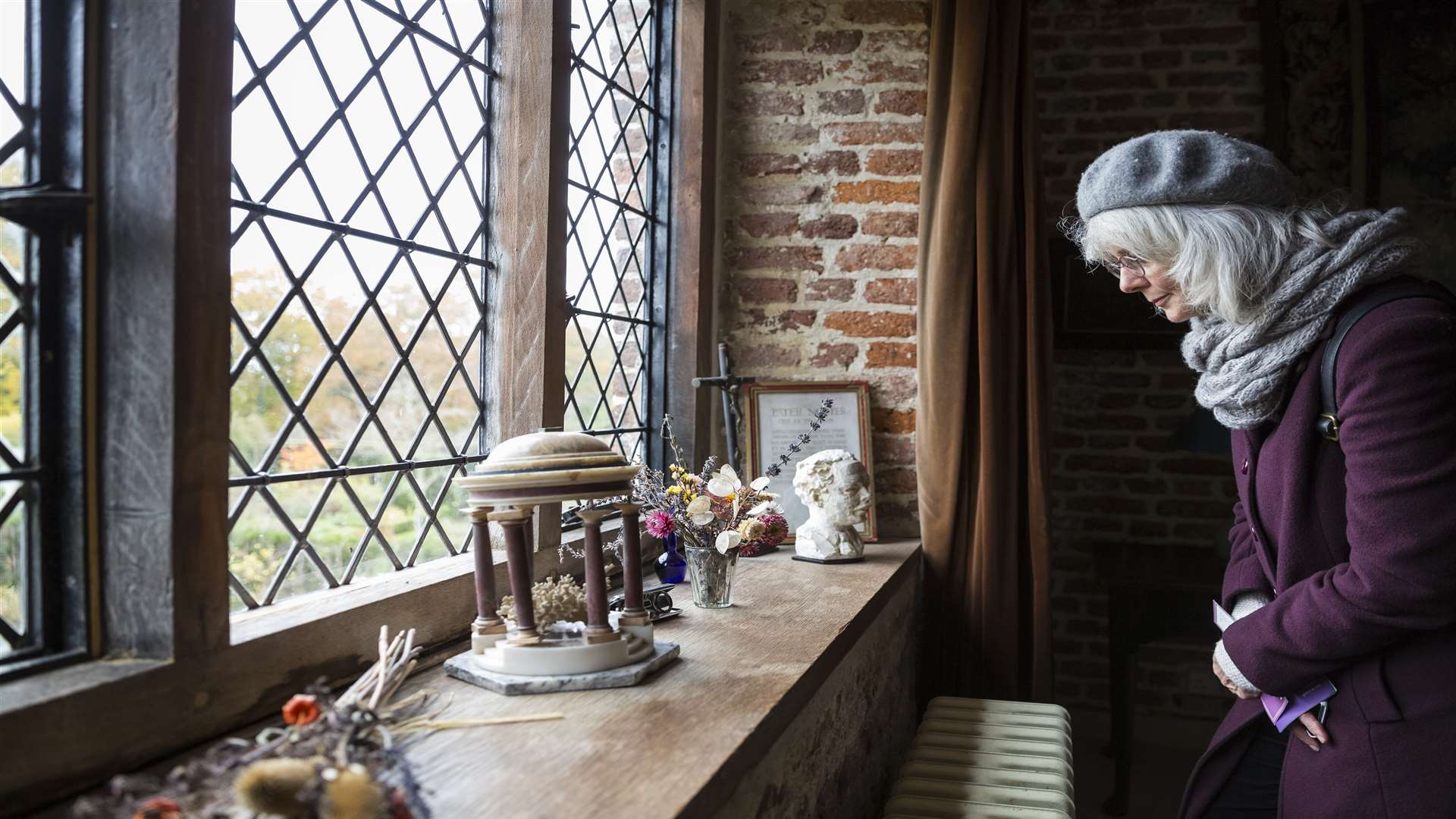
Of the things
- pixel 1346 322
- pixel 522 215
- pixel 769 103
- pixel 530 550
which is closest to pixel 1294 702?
pixel 1346 322

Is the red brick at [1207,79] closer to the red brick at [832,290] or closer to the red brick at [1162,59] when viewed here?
the red brick at [1162,59]

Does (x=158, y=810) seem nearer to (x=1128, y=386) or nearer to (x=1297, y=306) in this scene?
(x=1297, y=306)

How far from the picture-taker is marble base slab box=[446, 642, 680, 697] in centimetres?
140

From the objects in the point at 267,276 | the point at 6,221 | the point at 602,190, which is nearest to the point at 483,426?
the point at 267,276

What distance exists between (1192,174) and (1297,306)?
27 cm

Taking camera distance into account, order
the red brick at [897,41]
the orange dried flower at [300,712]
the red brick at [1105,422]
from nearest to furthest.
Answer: the orange dried flower at [300,712], the red brick at [897,41], the red brick at [1105,422]

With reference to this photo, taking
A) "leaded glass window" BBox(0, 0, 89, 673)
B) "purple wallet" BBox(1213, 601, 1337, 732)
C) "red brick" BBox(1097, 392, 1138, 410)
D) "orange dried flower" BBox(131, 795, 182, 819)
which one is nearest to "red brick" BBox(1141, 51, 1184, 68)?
"red brick" BBox(1097, 392, 1138, 410)

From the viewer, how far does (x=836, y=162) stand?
2.98 meters

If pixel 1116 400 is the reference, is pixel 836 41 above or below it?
above

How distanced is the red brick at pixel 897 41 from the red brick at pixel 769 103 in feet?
0.88

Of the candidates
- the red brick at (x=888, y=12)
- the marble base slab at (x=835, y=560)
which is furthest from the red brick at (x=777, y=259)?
the marble base slab at (x=835, y=560)

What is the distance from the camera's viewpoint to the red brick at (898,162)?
2.95m

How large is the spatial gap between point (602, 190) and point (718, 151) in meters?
0.60

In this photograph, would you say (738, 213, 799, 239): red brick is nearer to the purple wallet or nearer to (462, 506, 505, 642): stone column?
(462, 506, 505, 642): stone column
